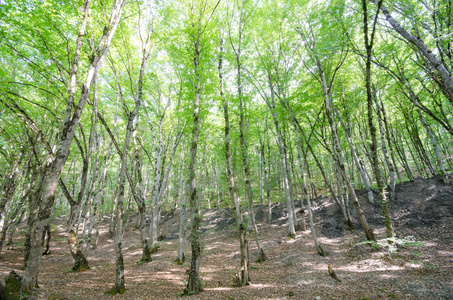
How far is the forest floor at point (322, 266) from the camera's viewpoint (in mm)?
5445

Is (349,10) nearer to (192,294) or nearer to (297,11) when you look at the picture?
(297,11)

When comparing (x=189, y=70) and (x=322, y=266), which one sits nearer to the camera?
(x=322, y=266)

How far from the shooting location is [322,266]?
751 cm

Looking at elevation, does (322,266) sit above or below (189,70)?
below

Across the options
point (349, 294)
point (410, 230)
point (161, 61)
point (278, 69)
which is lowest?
point (349, 294)

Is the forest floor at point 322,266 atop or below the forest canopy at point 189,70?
below

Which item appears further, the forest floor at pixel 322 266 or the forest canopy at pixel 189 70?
the forest canopy at pixel 189 70

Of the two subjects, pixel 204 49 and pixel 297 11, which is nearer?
pixel 204 49

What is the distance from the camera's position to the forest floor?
17.9ft

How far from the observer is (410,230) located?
30.2 ft

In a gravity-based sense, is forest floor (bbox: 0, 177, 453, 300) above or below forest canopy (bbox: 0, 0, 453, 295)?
below

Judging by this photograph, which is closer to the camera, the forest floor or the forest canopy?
the forest floor

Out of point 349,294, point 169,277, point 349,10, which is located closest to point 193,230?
Result: point 169,277

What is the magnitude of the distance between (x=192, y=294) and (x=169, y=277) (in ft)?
8.43
